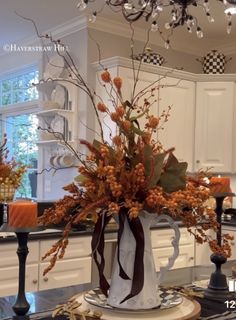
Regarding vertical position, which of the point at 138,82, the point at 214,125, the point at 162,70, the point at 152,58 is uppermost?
the point at 152,58

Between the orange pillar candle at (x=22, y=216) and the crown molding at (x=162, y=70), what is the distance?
300 centimetres

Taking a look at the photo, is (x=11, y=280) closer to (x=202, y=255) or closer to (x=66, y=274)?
(x=66, y=274)

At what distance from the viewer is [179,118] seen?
459 centimetres

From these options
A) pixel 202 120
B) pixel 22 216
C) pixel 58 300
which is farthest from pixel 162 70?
pixel 22 216

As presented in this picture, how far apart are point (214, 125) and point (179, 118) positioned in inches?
14.9

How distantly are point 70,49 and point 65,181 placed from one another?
132 cm

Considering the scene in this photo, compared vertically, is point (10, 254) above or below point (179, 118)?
below

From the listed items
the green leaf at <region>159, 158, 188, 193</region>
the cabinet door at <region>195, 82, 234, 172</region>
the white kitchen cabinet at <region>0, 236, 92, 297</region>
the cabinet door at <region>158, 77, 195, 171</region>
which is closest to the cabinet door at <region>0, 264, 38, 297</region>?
the white kitchen cabinet at <region>0, 236, 92, 297</region>

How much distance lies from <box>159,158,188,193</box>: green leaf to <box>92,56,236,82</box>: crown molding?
288 cm

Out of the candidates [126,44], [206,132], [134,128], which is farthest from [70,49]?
[134,128]

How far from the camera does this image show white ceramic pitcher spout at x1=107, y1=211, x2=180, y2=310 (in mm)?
1301

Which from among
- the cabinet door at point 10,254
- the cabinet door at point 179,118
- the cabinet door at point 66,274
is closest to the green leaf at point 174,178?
the cabinet door at point 10,254

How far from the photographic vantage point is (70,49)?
4586 mm

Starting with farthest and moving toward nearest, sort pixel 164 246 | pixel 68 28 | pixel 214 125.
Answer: pixel 214 125, pixel 68 28, pixel 164 246
